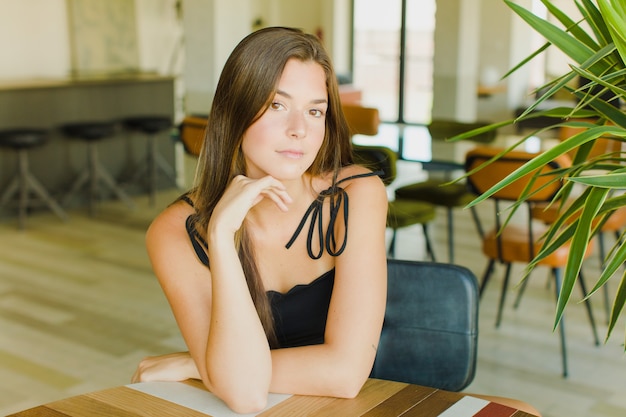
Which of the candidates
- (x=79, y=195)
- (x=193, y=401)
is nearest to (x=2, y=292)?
(x=79, y=195)

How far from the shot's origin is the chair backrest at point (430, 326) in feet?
5.90

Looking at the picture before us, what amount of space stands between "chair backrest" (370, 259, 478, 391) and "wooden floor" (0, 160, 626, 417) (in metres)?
1.49

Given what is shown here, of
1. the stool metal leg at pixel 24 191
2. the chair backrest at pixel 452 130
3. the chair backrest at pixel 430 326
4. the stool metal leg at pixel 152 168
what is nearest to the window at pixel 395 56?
the stool metal leg at pixel 152 168

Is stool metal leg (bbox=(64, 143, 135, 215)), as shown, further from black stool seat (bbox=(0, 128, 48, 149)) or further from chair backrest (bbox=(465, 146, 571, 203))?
chair backrest (bbox=(465, 146, 571, 203))

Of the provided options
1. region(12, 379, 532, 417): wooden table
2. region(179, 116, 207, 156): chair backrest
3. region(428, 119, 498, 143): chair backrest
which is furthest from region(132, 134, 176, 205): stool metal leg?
region(12, 379, 532, 417): wooden table

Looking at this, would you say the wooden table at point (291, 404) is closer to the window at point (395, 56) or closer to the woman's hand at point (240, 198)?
the woman's hand at point (240, 198)

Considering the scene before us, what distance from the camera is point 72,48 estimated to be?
873 cm

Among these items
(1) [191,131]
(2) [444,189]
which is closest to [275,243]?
(2) [444,189]

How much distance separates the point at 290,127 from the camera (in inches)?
62.7

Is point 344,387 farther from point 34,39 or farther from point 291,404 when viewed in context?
point 34,39

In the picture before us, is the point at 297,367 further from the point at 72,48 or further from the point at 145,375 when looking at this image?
the point at 72,48

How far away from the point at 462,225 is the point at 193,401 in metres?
4.94

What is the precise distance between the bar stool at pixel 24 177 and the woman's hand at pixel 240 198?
4833mm

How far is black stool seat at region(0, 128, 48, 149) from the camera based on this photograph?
236 inches
